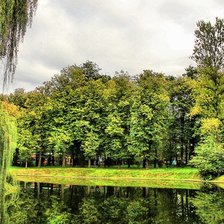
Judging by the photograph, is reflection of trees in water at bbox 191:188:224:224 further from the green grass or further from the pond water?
the green grass

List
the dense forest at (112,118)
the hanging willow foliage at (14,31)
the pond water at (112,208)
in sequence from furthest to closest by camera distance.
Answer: the dense forest at (112,118), the pond water at (112,208), the hanging willow foliage at (14,31)

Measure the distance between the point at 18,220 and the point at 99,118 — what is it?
4341cm

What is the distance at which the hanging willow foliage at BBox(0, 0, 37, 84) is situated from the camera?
10773 millimetres

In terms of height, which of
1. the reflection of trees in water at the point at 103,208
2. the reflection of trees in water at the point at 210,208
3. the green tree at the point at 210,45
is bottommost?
the reflection of trees in water at the point at 103,208

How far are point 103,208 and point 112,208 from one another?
63 centimetres

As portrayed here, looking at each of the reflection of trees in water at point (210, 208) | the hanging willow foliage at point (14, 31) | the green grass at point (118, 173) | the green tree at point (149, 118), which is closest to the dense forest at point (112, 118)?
the green tree at point (149, 118)

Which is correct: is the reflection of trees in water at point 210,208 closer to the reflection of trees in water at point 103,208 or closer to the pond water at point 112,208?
the pond water at point 112,208

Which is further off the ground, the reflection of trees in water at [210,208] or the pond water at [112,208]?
the reflection of trees in water at [210,208]

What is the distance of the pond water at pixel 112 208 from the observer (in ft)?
69.1

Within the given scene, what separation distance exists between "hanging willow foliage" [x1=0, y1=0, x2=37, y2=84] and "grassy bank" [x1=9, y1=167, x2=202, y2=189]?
38.0 m

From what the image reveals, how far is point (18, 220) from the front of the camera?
66.8 ft

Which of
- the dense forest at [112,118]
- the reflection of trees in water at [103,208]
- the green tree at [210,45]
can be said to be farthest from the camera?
the dense forest at [112,118]

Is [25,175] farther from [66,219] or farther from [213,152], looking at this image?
[66,219]

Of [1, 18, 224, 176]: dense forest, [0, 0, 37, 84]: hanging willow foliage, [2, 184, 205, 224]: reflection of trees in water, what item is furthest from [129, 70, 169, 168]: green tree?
[0, 0, 37, 84]: hanging willow foliage
